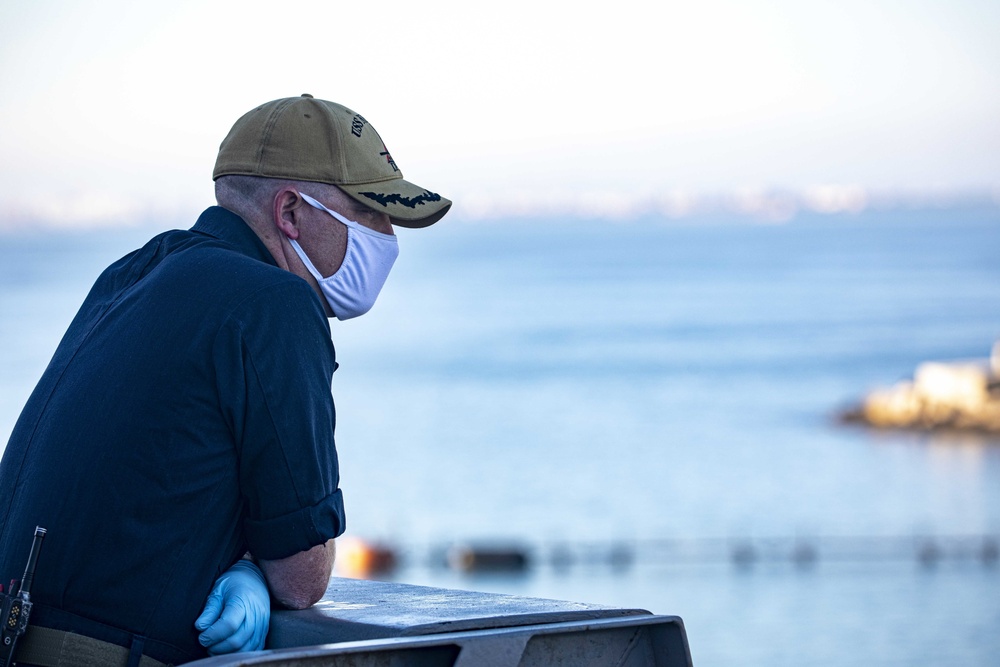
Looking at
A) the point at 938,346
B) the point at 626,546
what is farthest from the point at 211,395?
the point at 938,346

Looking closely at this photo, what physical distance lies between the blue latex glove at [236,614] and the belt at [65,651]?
0.14 m

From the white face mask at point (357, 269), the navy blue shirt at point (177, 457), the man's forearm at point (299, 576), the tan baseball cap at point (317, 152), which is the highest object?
the tan baseball cap at point (317, 152)

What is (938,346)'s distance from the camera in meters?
111

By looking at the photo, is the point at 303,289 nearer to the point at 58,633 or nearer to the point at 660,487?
the point at 58,633

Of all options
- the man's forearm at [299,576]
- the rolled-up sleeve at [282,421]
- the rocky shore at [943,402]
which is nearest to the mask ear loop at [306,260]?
the rolled-up sleeve at [282,421]

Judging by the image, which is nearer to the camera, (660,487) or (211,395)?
(211,395)

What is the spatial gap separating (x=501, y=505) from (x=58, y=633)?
164ft

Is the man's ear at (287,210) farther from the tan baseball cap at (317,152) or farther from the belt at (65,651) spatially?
the belt at (65,651)

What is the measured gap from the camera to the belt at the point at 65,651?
2.26 meters

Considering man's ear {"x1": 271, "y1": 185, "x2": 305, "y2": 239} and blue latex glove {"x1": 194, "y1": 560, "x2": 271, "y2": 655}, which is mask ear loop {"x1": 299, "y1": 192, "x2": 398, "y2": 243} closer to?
man's ear {"x1": 271, "y1": 185, "x2": 305, "y2": 239}

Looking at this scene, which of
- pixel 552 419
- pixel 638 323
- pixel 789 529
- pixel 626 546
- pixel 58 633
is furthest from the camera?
pixel 638 323

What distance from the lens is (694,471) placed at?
195 feet

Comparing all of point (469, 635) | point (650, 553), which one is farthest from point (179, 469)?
point (650, 553)

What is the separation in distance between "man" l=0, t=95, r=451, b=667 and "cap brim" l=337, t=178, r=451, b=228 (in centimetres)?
35
